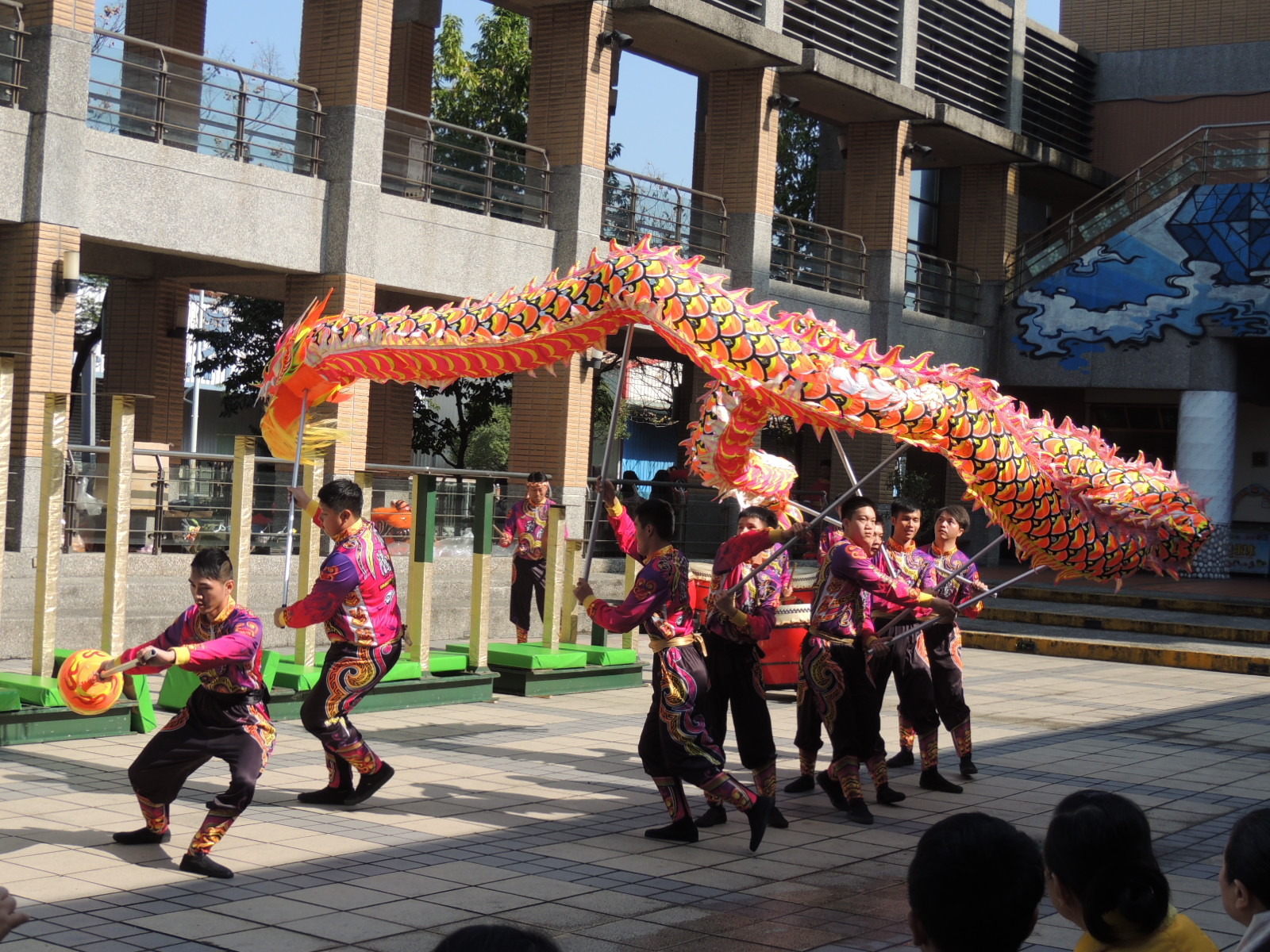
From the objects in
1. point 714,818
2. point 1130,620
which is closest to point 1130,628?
point 1130,620

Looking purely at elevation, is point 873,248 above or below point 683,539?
above

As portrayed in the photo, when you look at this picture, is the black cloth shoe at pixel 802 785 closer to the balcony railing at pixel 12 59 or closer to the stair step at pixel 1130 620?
the balcony railing at pixel 12 59

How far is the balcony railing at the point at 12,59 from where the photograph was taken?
570 inches

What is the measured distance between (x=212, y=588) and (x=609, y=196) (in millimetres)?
14824

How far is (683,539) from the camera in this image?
22.2 meters

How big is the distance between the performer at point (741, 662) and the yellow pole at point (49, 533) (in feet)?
14.4

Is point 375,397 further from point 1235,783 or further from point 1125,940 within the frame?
point 1125,940

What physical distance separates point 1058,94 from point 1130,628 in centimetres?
1430

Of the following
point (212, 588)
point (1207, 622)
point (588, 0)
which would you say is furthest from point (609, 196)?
point (212, 588)

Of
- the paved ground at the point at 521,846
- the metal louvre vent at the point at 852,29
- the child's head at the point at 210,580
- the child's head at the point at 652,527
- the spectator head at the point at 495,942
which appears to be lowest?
the paved ground at the point at 521,846

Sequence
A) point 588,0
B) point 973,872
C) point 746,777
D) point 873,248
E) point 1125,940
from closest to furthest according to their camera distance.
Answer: point 973,872, point 1125,940, point 746,777, point 588,0, point 873,248

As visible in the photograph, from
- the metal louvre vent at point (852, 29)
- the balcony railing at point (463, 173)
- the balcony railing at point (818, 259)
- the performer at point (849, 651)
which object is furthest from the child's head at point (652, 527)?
the metal louvre vent at point (852, 29)

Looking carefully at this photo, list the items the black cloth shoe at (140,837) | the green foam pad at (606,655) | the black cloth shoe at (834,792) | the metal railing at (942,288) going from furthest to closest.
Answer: the metal railing at (942,288)
the green foam pad at (606,655)
the black cloth shoe at (834,792)
the black cloth shoe at (140,837)

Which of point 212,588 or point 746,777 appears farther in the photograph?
point 746,777
